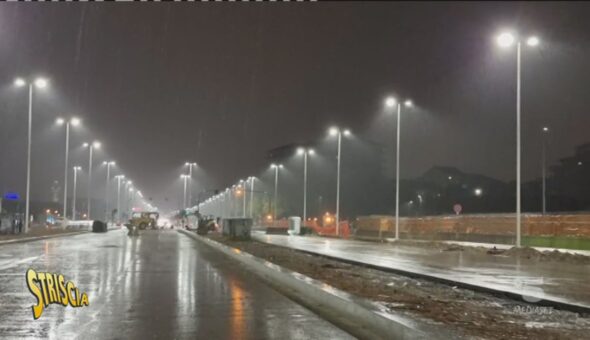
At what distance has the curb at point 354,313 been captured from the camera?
29.5 feet

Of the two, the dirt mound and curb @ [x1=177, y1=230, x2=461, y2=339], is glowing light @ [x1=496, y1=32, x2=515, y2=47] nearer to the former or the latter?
the dirt mound

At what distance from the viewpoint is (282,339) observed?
968 centimetres

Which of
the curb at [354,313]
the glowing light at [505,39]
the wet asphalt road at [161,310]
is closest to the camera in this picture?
the curb at [354,313]

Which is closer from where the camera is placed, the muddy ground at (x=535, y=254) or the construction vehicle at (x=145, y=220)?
the muddy ground at (x=535, y=254)

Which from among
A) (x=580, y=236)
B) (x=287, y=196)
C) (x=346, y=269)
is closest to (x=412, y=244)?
(x=580, y=236)

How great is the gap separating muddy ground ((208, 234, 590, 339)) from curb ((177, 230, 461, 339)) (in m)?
0.58

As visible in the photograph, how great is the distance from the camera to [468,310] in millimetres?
11789

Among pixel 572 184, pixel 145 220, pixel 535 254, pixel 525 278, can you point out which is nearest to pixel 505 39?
pixel 535 254

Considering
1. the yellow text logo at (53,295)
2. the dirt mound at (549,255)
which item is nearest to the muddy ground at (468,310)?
the yellow text logo at (53,295)

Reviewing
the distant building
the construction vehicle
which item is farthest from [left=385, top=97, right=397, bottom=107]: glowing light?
the distant building

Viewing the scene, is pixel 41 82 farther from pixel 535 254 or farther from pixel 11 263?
pixel 535 254

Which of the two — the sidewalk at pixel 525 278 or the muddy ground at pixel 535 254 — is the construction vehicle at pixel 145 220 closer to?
the muddy ground at pixel 535 254

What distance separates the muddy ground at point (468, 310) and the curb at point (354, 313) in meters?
0.58

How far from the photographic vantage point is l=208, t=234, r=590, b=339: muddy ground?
9.55 metres
